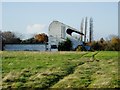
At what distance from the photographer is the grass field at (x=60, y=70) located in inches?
347

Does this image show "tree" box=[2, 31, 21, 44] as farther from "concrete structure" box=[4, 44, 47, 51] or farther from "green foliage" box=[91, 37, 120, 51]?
"green foliage" box=[91, 37, 120, 51]

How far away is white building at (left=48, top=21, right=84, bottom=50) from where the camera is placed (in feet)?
43.5

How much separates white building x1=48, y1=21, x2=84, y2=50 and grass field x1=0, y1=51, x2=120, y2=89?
3.34 ft

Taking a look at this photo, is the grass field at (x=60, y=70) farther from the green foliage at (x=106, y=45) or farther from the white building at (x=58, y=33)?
the white building at (x=58, y=33)

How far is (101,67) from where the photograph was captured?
10531 mm

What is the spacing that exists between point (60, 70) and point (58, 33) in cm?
455

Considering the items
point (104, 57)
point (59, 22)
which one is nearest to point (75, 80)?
point (104, 57)

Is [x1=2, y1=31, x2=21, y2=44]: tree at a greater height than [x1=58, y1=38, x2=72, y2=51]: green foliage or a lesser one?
greater

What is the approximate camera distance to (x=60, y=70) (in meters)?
10.1

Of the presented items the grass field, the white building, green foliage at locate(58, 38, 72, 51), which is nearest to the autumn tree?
the white building

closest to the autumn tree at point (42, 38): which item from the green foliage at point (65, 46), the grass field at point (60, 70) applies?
the green foliage at point (65, 46)

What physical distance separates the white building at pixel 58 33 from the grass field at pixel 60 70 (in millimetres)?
1018

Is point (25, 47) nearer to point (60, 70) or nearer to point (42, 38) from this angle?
point (42, 38)

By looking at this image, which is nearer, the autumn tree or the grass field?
the grass field
